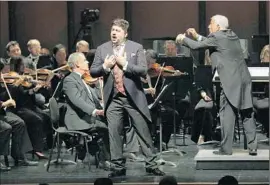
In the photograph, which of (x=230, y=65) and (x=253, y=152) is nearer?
(x=230, y=65)

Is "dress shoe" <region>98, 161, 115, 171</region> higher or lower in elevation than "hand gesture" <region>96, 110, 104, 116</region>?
lower

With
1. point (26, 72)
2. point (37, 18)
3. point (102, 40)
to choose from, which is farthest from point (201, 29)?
point (26, 72)

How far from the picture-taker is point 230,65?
7309 millimetres

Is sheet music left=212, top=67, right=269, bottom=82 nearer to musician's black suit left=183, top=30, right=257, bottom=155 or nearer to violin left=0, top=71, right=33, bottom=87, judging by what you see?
musician's black suit left=183, top=30, right=257, bottom=155

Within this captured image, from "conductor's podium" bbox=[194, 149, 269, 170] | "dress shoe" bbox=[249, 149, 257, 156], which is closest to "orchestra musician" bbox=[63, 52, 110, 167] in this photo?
"conductor's podium" bbox=[194, 149, 269, 170]

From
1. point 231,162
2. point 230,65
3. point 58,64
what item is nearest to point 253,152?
point 231,162

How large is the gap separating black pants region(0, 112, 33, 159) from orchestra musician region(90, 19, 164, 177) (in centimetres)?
131

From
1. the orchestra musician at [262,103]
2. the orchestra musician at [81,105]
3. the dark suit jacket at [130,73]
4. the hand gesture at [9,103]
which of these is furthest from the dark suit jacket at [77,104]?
the orchestra musician at [262,103]

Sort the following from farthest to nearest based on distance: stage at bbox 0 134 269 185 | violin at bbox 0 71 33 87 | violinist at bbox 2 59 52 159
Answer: violinist at bbox 2 59 52 159 → violin at bbox 0 71 33 87 → stage at bbox 0 134 269 185

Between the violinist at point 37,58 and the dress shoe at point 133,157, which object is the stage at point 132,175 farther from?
the violinist at point 37,58

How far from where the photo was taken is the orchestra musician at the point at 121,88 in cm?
663

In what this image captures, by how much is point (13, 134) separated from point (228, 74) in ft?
7.74

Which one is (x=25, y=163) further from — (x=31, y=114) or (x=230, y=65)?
(x=230, y=65)

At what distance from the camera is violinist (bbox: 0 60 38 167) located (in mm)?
7461
